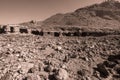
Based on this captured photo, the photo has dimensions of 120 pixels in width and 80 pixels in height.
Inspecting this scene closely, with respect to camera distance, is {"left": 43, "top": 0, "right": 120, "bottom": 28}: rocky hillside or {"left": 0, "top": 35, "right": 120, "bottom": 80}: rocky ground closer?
{"left": 0, "top": 35, "right": 120, "bottom": 80}: rocky ground

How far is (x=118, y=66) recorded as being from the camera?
8.23 metres

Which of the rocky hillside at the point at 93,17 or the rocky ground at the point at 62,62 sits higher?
the rocky hillside at the point at 93,17

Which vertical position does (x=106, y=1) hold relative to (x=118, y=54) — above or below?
above

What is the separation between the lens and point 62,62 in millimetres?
8508

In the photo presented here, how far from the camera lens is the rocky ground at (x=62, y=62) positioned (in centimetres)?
743

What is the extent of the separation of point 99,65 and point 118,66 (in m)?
0.65

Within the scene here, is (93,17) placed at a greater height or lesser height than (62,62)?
greater

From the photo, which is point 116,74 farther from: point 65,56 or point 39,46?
point 39,46

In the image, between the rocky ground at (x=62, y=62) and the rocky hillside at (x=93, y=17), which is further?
the rocky hillside at (x=93, y=17)

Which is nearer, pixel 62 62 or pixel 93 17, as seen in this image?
pixel 62 62

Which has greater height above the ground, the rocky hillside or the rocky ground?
the rocky hillside

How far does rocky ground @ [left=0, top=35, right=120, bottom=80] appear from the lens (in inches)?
293

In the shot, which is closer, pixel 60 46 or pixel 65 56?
pixel 65 56

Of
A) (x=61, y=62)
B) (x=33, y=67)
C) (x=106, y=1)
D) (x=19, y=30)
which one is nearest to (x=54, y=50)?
(x=61, y=62)
